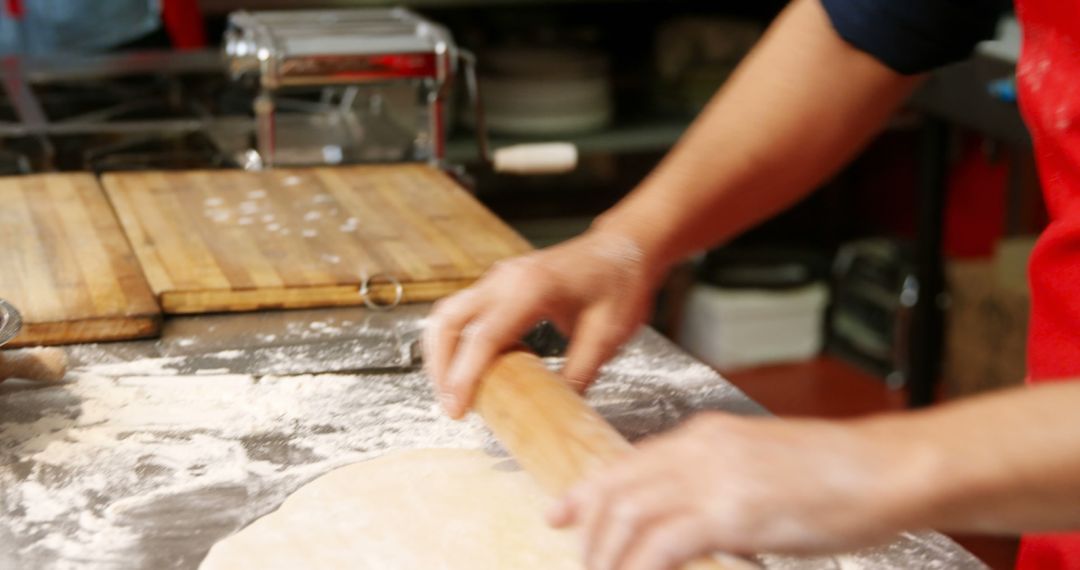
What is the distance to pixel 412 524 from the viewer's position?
2.79 ft

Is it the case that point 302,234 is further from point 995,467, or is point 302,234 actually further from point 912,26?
point 995,467

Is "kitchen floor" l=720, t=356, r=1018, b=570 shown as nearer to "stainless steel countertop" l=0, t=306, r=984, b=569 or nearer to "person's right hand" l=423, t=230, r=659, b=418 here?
"stainless steel countertop" l=0, t=306, r=984, b=569

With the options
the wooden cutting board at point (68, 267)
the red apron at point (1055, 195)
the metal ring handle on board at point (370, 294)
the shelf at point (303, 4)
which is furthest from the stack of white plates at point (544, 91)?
the red apron at point (1055, 195)

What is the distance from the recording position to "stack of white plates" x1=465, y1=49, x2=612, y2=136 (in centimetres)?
266

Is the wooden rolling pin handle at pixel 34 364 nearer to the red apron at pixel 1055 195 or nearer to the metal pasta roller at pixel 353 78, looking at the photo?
the metal pasta roller at pixel 353 78

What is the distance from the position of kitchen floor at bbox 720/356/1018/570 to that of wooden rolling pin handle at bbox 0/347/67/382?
1.91m

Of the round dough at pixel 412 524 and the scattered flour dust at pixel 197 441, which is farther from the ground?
the round dough at pixel 412 524

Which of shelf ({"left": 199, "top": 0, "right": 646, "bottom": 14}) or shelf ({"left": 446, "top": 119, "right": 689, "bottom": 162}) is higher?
shelf ({"left": 199, "top": 0, "right": 646, "bottom": 14})

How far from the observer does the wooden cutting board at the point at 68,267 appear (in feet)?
3.70

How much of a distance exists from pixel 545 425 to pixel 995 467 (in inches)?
12.5

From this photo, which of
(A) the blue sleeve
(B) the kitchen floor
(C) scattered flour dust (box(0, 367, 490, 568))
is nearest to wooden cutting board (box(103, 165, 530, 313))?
(C) scattered flour dust (box(0, 367, 490, 568))

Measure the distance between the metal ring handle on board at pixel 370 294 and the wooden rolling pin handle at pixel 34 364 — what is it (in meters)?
0.28

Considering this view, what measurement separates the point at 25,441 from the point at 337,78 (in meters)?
0.71

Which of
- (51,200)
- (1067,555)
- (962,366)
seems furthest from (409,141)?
(962,366)
